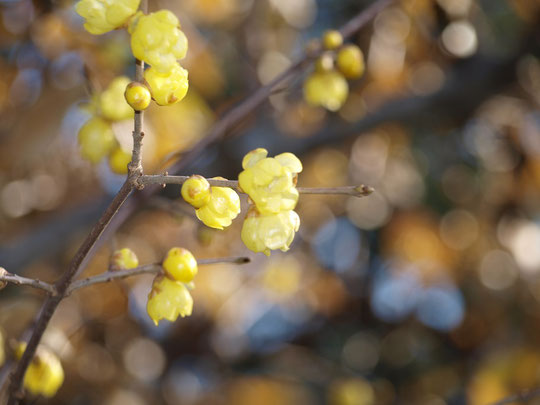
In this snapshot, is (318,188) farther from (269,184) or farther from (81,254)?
(81,254)

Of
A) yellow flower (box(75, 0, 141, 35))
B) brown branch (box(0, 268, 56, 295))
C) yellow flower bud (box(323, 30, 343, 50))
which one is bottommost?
brown branch (box(0, 268, 56, 295))

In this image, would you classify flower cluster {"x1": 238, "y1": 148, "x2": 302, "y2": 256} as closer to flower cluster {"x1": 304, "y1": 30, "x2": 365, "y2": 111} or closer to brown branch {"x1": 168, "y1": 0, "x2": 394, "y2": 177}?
brown branch {"x1": 168, "y1": 0, "x2": 394, "y2": 177}

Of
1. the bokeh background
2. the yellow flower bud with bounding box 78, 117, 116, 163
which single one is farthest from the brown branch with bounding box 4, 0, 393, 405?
the bokeh background

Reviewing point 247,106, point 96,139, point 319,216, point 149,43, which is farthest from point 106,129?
point 319,216

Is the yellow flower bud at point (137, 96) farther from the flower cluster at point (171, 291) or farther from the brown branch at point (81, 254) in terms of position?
the flower cluster at point (171, 291)

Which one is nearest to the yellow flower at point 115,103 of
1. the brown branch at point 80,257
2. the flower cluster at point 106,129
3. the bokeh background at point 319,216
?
the flower cluster at point 106,129

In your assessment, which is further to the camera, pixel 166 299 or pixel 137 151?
pixel 166 299

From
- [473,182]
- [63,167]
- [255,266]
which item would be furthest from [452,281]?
[63,167]
